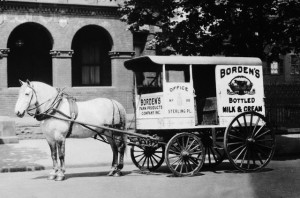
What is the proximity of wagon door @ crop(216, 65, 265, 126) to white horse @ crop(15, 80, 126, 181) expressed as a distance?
2.26 m

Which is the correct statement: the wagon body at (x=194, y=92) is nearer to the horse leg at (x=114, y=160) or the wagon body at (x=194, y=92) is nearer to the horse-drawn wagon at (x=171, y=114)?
the horse-drawn wagon at (x=171, y=114)

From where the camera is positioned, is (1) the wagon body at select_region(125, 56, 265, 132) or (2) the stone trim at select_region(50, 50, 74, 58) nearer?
(1) the wagon body at select_region(125, 56, 265, 132)

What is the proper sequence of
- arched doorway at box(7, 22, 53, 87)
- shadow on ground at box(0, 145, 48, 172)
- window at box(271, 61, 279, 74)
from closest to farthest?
shadow on ground at box(0, 145, 48, 172) → arched doorway at box(7, 22, 53, 87) → window at box(271, 61, 279, 74)

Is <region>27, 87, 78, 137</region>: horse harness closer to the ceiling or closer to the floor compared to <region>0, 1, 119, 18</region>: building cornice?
closer to the floor

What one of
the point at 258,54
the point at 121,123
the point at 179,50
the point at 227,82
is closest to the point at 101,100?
the point at 121,123

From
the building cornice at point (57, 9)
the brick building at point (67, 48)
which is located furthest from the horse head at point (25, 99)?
the building cornice at point (57, 9)

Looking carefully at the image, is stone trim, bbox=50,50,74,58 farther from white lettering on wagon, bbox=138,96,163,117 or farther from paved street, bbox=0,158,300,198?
white lettering on wagon, bbox=138,96,163,117

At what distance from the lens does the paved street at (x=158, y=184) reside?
8344 mm

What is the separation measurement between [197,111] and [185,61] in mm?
1790

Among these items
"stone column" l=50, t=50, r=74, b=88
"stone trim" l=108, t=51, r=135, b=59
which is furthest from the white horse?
"stone trim" l=108, t=51, r=135, b=59

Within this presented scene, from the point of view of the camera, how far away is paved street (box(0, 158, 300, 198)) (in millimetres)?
8344

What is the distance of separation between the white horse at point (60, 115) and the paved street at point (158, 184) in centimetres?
58

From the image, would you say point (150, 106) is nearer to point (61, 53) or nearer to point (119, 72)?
point (61, 53)

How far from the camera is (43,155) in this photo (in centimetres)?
1443
